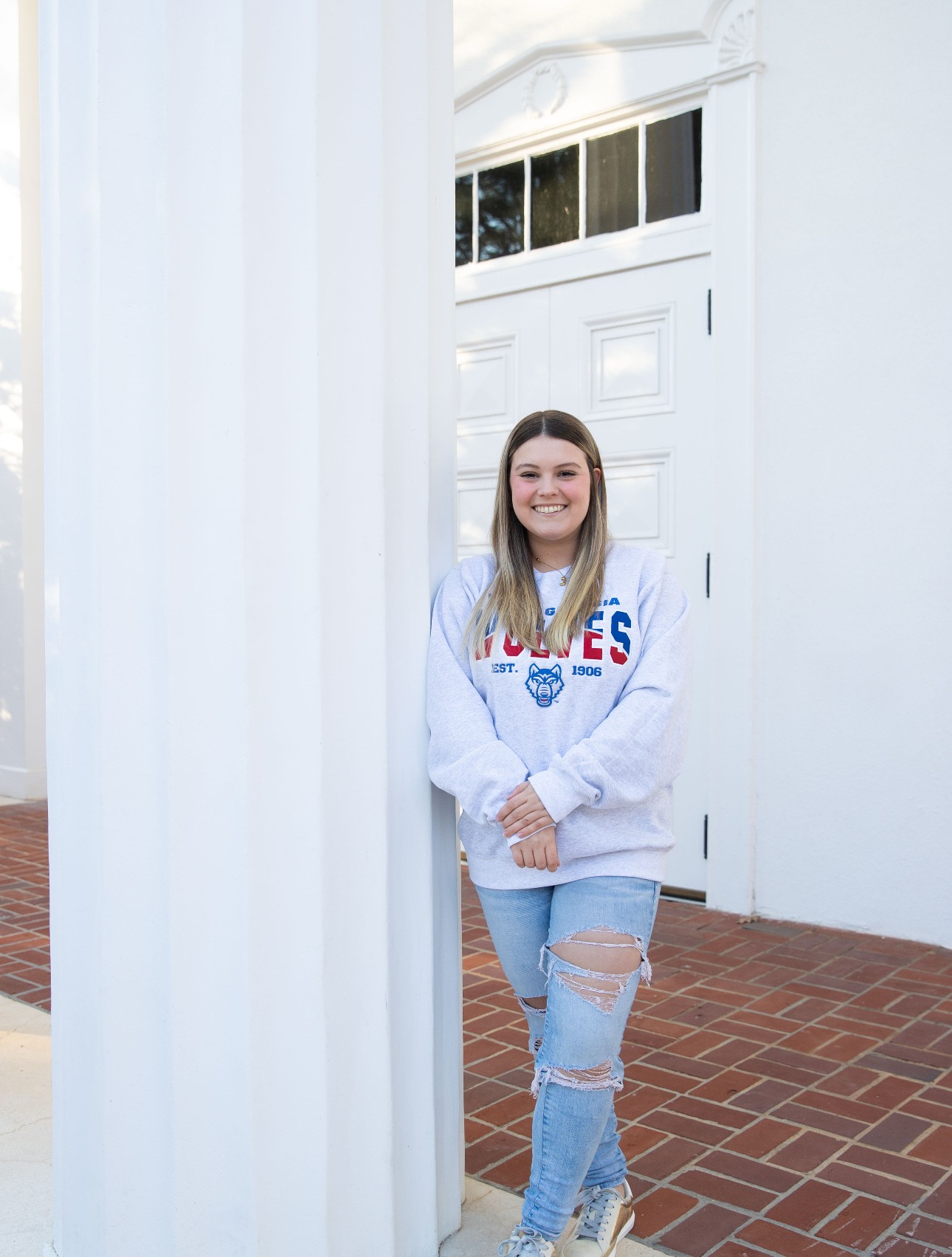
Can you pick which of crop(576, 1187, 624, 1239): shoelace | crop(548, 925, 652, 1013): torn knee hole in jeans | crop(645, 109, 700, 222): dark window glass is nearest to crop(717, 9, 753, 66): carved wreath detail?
crop(645, 109, 700, 222): dark window glass

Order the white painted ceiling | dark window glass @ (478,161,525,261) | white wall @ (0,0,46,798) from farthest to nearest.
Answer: white wall @ (0,0,46,798)
dark window glass @ (478,161,525,261)
the white painted ceiling

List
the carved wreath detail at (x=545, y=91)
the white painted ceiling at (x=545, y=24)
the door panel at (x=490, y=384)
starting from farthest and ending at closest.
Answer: the door panel at (x=490, y=384), the carved wreath detail at (x=545, y=91), the white painted ceiling at (x=545, y=24)

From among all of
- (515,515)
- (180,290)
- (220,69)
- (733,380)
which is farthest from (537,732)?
(733,380)

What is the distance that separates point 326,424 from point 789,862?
328 centimetres

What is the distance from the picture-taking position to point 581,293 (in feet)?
16.7

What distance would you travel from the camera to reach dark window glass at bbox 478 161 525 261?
17.6ft

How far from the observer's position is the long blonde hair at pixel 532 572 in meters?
2.05

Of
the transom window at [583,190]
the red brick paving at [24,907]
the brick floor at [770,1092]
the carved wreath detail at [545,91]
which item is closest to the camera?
the brick floor at [770,1092]

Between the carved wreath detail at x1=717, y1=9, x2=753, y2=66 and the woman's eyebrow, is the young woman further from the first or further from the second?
the carved wreath detail at x1=717, y1=9, x2=753, y2=66

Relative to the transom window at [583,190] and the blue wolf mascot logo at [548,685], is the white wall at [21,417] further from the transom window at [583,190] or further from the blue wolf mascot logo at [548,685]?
the blue wolf mascot logo at [548,685]

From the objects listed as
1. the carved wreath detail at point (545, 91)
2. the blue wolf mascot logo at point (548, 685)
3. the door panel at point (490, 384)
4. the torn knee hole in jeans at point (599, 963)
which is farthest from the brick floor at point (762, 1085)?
the carved wreath detail at point (545, 91)

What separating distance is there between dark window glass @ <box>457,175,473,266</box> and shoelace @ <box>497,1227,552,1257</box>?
4.61 metres

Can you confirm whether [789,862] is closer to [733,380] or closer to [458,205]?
[733,380]

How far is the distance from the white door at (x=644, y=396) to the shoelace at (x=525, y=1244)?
285cm
